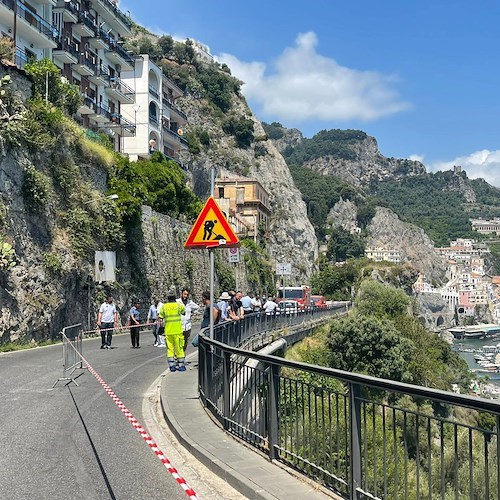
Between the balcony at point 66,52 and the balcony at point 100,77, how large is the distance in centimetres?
230

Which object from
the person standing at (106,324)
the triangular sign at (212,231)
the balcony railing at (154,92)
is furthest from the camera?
the balcony railing at (154,92)

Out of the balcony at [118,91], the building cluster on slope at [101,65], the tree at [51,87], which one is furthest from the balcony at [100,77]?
the tree at [51,87]

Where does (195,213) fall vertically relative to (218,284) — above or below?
above

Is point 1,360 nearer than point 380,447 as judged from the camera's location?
No

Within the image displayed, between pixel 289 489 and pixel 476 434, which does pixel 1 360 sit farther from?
pixel 476 434

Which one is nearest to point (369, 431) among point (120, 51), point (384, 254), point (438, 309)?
point (120, 51)

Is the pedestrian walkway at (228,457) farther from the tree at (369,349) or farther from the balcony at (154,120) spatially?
the balcony at (154,120)

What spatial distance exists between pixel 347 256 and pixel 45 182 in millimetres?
131745

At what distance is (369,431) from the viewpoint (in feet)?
16.8

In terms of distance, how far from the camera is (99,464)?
6742 millimetres

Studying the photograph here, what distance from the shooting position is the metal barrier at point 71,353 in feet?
42.9

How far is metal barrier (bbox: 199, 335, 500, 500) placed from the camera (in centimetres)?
408

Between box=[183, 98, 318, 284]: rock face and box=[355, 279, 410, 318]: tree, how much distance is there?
1174 inches

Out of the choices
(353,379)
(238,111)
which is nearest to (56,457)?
(353,379)
